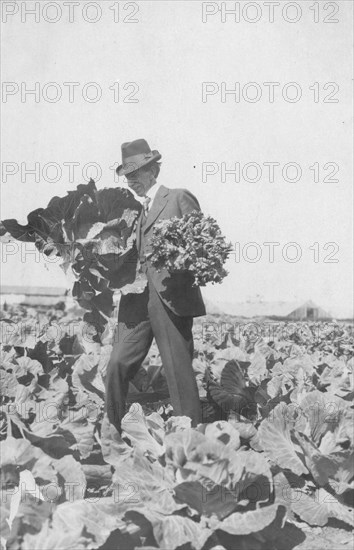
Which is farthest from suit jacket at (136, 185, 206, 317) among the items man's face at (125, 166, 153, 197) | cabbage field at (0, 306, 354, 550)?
cabbage field at (0, 306, 354, 550)

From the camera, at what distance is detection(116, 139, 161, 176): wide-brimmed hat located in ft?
11.8

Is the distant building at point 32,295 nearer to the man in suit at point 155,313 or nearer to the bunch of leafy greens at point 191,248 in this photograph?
the man in suit at point 155,313

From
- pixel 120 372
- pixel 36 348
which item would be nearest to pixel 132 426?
pixel 120 372

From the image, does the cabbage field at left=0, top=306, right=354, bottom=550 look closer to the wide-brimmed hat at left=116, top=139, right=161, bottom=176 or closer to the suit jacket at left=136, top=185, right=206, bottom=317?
the suit jacket at left=136, top=185, right=206, bottom=317

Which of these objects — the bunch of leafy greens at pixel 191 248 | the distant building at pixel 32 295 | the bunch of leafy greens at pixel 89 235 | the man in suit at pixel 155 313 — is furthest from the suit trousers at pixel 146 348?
the distant building at pixel 32 295

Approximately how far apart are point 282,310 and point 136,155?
49.2 metres

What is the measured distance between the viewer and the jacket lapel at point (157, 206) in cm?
359

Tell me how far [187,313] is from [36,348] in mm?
2729

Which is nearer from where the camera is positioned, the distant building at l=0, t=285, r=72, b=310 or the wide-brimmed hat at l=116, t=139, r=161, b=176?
the wide-brimmed hat at l=116, t=139, r=161, b=176

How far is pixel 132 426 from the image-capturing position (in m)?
3.28

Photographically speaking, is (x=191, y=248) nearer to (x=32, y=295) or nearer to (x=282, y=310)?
(x=282, y=310)

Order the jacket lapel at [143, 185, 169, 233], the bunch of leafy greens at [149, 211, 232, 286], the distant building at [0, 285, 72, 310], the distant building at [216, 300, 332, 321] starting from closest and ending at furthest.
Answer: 1. the bunch of leafy greens at [149, 211, 232, 286]
2. the jacket lapel at [143, 185, 169, 233]
3. the distant building at [216, 300, 332, 321]
4. the distant building at [0, 285, 72, 310]

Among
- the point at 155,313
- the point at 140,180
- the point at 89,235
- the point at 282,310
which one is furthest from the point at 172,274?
the point at 282,310

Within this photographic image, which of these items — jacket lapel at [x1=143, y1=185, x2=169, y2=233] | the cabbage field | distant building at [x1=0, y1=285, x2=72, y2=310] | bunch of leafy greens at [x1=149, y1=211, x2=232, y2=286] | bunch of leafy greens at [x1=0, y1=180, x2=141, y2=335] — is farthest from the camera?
distant building at [x1=0, y1=285, x2=72, y2=310]
